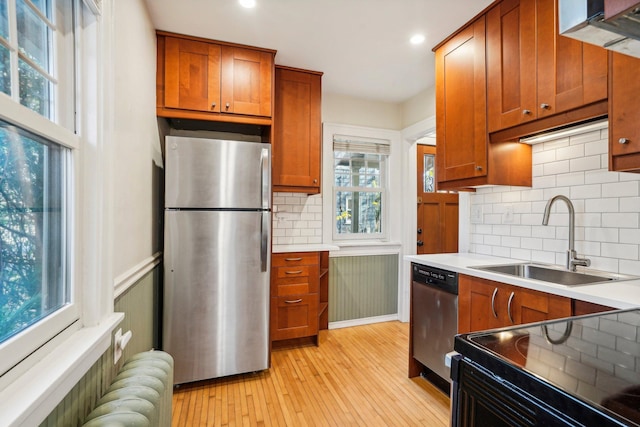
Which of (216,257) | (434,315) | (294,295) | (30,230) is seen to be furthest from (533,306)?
(30,230)

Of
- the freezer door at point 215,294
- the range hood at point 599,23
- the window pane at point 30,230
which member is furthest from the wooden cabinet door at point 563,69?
the window pane at point 30,230

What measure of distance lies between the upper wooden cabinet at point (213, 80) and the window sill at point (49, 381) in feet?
5.69

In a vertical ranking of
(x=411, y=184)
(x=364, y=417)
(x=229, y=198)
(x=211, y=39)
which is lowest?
(x=364, y=417)

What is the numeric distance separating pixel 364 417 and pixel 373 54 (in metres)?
2.70

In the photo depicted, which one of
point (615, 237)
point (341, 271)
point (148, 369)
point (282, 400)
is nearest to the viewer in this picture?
point (148, 369)

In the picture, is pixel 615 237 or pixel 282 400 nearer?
pixel 615 237

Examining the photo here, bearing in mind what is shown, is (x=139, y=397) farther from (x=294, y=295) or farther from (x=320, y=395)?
(x=294, y=295)

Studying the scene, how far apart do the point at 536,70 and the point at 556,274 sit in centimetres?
121

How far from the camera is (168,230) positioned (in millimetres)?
2004

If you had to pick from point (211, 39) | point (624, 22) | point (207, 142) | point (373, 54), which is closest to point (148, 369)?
point (207, 142)

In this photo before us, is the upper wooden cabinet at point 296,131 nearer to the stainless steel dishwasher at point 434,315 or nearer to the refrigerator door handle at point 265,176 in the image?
the refrigerator door handle at point 265,176

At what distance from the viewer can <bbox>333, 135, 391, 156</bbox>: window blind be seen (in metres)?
3.34

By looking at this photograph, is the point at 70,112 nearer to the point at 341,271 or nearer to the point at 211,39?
the point at 211,39

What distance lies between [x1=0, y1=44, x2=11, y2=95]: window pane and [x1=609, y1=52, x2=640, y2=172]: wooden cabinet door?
2154mm
